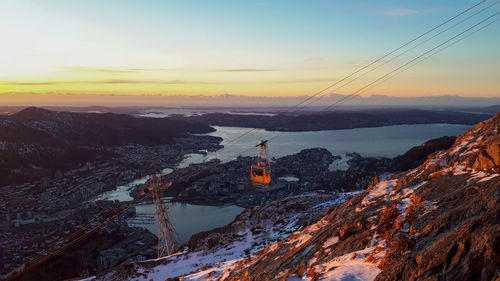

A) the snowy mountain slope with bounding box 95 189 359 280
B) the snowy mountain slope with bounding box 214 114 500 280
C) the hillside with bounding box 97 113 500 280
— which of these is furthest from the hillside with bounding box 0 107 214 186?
the snowy mountain slope with bounding box 214 114 500 280

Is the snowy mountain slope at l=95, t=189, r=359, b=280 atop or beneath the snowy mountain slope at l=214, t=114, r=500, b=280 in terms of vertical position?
beneath

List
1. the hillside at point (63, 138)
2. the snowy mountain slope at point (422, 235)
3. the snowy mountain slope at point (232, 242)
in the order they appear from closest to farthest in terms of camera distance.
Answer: the snowy mountain slope at point (422, 235), the snowy mountain slope at point (232, 242), the hillside at point (63, 138)

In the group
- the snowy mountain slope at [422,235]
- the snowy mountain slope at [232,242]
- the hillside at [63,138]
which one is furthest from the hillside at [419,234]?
the hillside at [63,138]

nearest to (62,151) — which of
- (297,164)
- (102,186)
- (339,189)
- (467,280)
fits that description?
(102,186)

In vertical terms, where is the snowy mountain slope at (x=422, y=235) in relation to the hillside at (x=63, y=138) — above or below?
above

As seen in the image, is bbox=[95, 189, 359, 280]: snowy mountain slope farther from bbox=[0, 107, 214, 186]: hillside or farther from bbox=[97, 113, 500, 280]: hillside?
bbox=[0, 107, 214, 186]: hillside

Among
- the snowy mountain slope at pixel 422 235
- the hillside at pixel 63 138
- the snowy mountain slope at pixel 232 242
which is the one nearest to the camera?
the snowy mountain slope at pixel 422 235

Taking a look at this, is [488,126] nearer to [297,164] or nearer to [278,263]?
[278,263]

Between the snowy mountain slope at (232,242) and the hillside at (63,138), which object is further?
the hillside at (63,138)

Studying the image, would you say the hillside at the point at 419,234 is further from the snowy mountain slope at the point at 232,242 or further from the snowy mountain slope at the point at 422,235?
the snowy mountain slope at the point at 232,242
